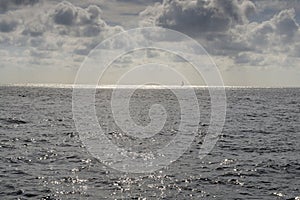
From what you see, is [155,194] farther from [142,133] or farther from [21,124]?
[21,124]

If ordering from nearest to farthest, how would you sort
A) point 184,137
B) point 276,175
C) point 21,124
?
point 276,175, point 184,137, point 21,124

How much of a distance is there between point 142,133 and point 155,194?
32865mm

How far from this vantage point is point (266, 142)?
163ft

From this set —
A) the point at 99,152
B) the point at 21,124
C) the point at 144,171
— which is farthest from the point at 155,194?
the point at 21,124

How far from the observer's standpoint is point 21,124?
65.8 metres

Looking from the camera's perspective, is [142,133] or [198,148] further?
[142,133]

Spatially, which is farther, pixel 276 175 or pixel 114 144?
pixel 114 144

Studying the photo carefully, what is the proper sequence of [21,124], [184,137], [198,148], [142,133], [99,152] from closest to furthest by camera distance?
[99,152], [198,148], [184,137], [142,133], [21,124]

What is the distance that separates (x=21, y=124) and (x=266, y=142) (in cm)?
4030

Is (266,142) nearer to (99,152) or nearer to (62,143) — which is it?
(99,152)

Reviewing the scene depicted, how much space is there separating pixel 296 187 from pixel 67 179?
17.5 m

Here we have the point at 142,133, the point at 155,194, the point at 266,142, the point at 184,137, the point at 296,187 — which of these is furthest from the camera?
the point at 142,133

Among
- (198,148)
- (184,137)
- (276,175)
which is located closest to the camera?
(276,175)

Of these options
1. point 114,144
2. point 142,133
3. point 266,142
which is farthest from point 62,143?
point 266,142
